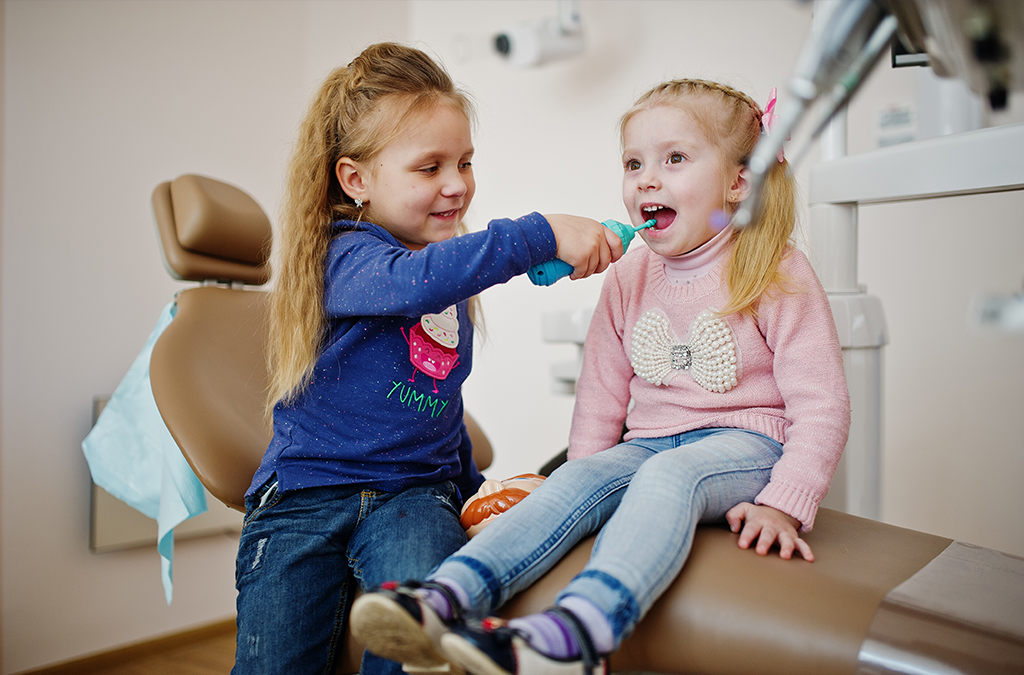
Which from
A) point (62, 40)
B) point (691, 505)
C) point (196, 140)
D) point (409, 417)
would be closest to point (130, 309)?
point (196, 140)

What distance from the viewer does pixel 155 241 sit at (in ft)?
6.14

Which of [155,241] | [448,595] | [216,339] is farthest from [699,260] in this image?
[155,241]

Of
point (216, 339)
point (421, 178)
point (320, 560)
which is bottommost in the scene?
point (320, 560)

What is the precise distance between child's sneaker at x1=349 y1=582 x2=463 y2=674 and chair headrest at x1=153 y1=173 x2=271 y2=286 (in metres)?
0.81

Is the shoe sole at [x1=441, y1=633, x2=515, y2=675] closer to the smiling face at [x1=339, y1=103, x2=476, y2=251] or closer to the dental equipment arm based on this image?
the dental equipment arm

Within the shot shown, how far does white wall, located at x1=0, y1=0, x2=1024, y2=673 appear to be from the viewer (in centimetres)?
155

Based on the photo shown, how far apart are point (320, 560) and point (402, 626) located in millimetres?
323

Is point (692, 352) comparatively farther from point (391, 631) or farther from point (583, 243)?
point (391, 631)

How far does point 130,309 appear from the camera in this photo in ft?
6.02

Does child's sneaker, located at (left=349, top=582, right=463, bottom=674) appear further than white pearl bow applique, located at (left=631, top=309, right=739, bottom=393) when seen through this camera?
No

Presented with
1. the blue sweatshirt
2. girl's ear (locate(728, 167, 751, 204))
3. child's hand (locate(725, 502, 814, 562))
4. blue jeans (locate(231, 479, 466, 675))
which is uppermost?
girl's ear (locate(728, 167, 751, 204))

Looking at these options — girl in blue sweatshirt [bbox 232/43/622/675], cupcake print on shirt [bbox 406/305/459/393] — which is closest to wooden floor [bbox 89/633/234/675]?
girl in blue sweatshirt [bbox 232/43/622/675]

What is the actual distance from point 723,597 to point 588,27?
5.82 feet

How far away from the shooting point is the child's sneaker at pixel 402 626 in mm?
581
